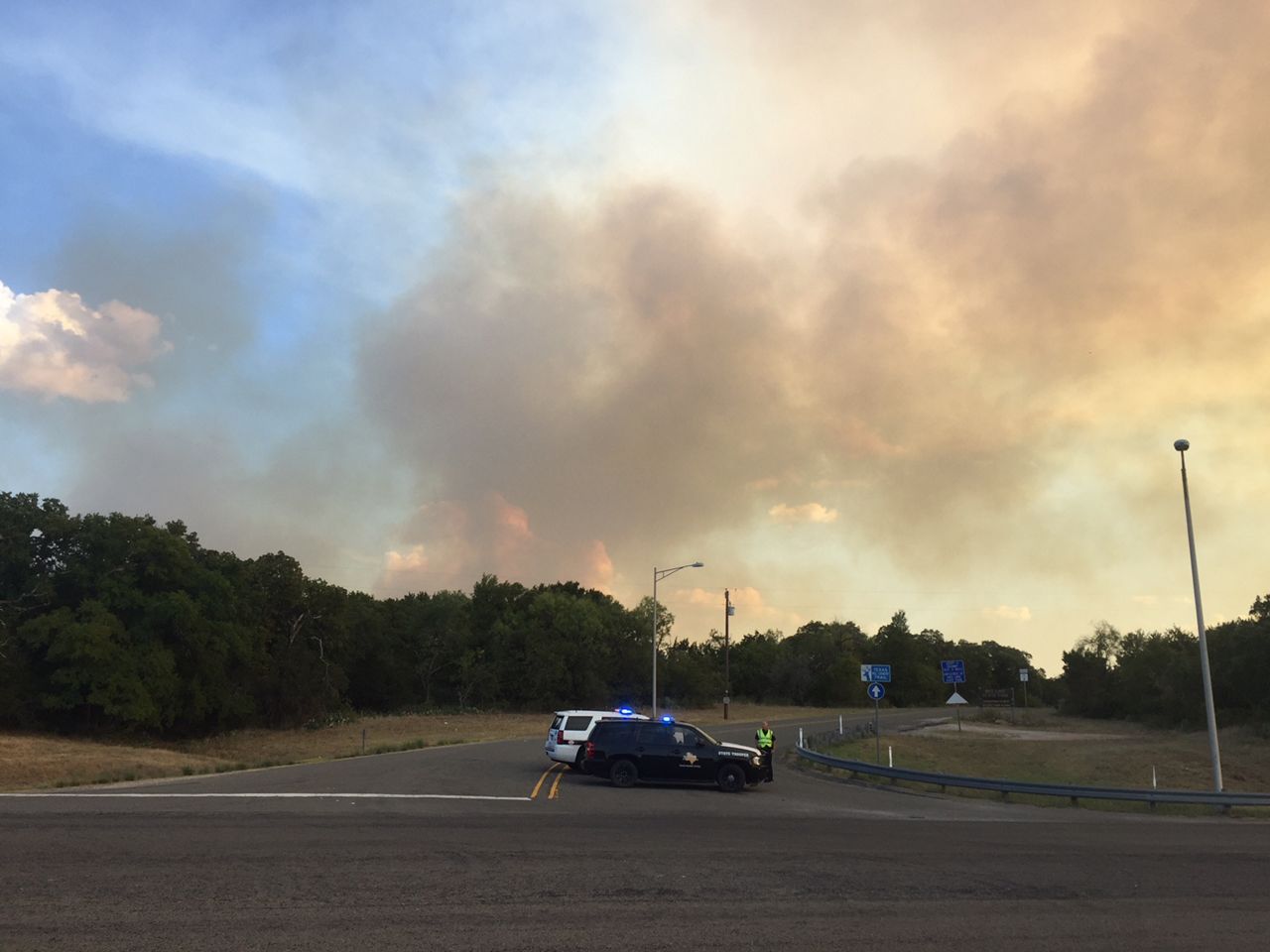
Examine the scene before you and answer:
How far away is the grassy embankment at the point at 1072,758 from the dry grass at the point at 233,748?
1869cm

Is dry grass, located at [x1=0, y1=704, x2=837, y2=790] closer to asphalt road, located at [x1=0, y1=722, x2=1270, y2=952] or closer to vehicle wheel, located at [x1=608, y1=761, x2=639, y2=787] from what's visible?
asphalt road, located at [x1=0, y1=722, x2=1270, y2=952]

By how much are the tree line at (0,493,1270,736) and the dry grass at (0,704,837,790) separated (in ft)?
9.69

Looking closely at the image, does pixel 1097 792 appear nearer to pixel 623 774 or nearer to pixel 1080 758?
pixel 623 774

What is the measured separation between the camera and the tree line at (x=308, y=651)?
162ft

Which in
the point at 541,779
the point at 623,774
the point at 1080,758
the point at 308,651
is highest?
the point at 308,651

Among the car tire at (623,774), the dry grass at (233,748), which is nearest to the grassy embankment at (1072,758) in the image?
the car tire at (623,774)

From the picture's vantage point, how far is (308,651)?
68.4 metres

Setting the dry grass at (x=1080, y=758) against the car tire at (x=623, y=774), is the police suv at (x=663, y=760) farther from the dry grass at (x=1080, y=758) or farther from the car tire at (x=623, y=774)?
the dry grass at (x=1080, y=758)

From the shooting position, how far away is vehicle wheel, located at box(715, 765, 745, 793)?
22.4 metres

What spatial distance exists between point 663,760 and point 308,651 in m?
52.4

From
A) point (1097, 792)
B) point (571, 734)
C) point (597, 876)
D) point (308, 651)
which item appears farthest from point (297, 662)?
point (597, 876)

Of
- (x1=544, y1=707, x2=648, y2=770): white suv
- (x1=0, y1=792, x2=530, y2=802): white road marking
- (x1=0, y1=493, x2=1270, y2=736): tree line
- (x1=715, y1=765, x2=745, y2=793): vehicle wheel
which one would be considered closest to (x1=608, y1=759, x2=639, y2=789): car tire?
(x1=715, y1=765, x2=745, y2=793): vehicle wheel

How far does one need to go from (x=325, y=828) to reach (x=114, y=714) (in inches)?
1690

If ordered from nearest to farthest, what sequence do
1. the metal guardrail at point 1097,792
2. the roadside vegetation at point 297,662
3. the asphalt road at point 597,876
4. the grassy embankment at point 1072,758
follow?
the asphalt road at point 597,876 < the metal guardrail at point 1097,792 < the grassy embankment at point 1072,758 < the roadside vegetation at point 297,662
